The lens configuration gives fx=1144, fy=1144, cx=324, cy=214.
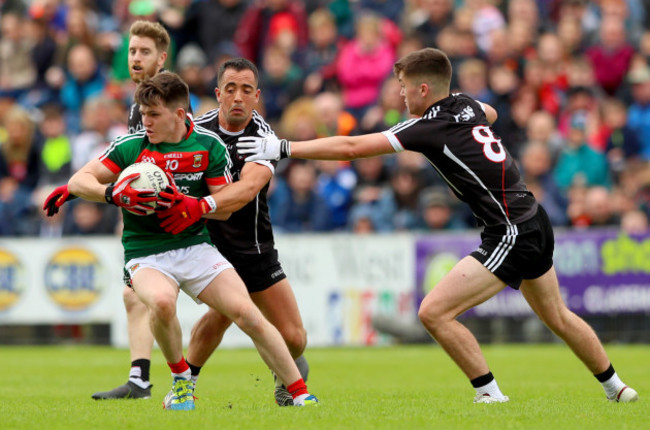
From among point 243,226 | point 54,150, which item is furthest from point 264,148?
point 54,150

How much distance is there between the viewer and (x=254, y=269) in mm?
8922

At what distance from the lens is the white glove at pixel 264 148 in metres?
8.00

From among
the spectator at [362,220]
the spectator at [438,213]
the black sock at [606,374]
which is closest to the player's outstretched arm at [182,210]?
the black sock at [606,374]

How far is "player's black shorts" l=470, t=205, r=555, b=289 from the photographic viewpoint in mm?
8234

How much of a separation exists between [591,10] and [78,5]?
374 inches

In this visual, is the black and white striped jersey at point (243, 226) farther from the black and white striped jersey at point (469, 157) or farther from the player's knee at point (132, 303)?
the black and white striped jersey at point (469, 157)

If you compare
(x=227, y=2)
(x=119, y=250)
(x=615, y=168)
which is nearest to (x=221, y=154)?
(x=119, y=250)

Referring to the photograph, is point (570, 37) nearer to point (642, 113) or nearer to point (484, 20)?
point (484, 20)

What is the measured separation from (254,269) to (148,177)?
1.52 metres

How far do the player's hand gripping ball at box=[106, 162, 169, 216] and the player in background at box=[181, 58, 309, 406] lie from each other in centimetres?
85

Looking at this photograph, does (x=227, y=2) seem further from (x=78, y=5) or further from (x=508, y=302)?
(x=508, y=302)

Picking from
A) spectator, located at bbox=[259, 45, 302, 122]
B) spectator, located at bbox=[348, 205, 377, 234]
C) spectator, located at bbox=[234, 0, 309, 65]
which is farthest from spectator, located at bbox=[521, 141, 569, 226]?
spectator, located at bbox=[234, 0, 309, 65]

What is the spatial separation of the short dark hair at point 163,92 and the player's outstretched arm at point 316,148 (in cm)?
52

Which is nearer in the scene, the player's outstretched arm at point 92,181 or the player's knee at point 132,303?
the player's outstretched arm at point 92,181
